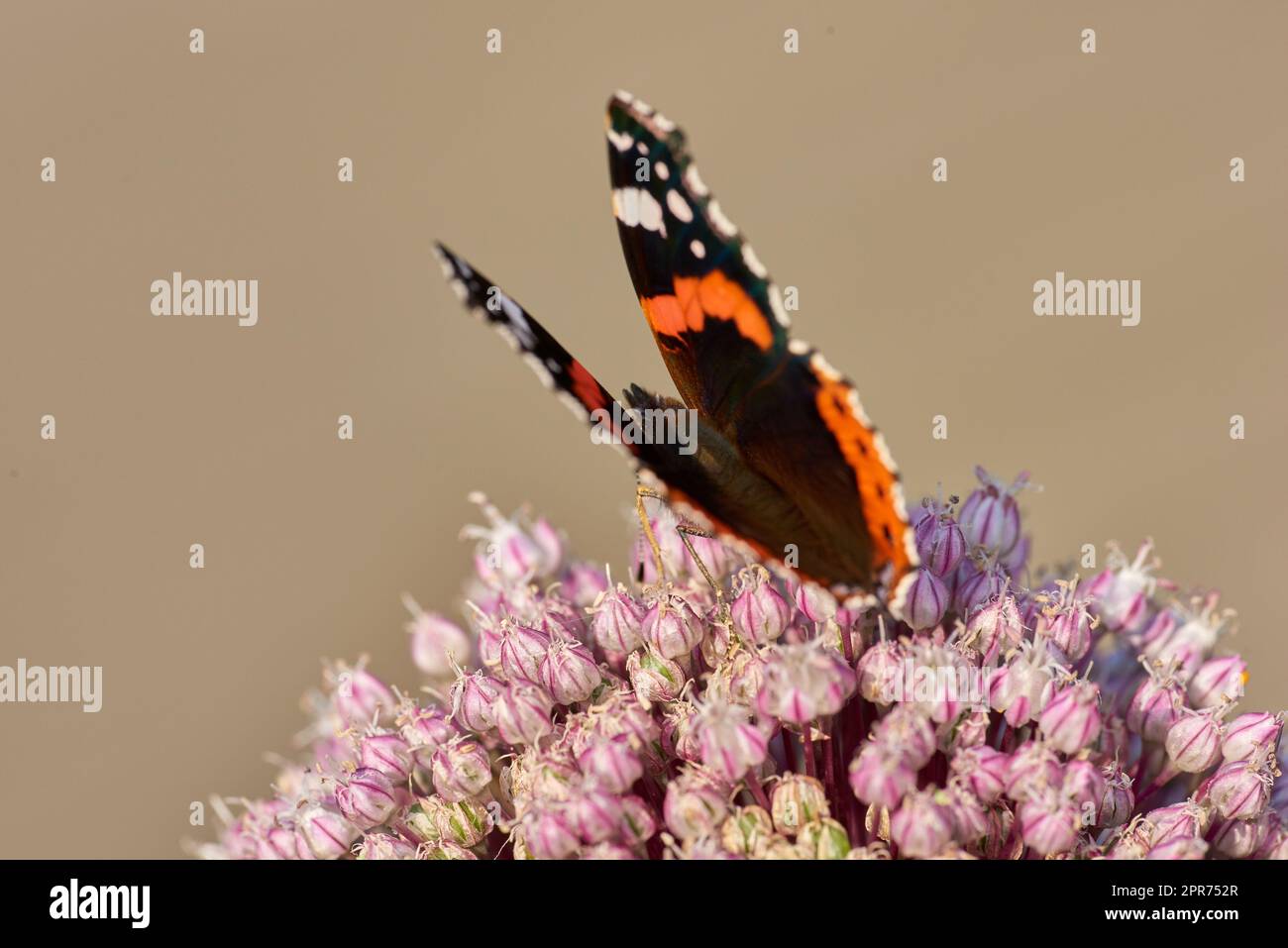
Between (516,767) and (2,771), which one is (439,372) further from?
(516,767)

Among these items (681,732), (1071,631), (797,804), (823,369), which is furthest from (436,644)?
(1071,631)

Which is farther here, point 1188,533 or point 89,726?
point 89,726

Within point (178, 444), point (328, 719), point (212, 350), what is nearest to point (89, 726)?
point (178, 444)

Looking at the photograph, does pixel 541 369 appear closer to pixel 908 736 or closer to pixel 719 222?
pixel 719 222

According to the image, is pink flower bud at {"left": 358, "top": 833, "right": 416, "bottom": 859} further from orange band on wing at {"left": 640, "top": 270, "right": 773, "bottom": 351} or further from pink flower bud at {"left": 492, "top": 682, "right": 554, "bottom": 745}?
orange band on wing at {"left": 640, "top": 270, "right": 773, "bottom": 351}

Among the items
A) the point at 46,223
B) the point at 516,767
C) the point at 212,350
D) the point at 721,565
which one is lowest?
the point at 516,767

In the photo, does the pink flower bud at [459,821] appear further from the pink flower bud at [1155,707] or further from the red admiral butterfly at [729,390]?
the pink flower bud at [1155,707]
